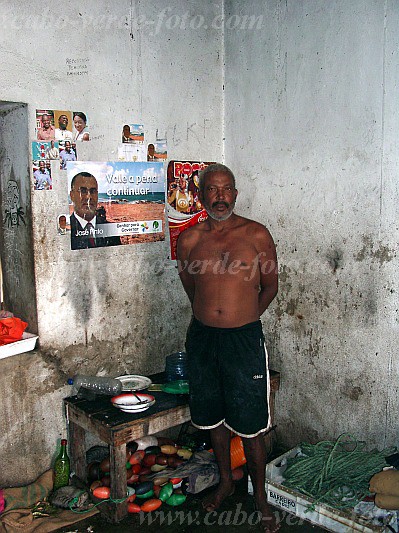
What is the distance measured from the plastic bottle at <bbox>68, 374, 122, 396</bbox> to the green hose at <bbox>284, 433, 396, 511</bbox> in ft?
4.31

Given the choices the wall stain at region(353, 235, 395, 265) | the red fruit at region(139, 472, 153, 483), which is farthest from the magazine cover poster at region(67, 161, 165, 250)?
the red fruit at region(139, 472, 153, 483)

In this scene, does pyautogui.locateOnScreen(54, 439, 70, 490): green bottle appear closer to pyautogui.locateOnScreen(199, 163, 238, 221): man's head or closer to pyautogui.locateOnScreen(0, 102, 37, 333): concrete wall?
pyautogui.locateOnScreen(0, 102, 37, 333): concrete wall

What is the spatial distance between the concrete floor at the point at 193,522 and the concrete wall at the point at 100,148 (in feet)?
2.11

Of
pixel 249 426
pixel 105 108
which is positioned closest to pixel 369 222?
pixel 249 426

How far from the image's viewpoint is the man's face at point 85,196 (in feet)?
12.1

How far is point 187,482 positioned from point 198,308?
4.09 feet

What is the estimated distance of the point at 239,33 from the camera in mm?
4328

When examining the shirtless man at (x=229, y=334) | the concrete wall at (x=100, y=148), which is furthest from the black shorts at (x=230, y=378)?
the concrete wall at (x=100, y=148)

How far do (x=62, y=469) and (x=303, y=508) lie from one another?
1.67 metres

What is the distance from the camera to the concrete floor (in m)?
3.28

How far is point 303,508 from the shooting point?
10.9ft

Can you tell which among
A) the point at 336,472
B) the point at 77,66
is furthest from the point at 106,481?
the point at 77,66

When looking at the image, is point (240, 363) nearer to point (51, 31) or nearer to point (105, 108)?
point (105, 108)

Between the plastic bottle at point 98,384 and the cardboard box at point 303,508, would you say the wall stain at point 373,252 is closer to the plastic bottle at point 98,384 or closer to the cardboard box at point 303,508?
the cardboard box at point 303,508
